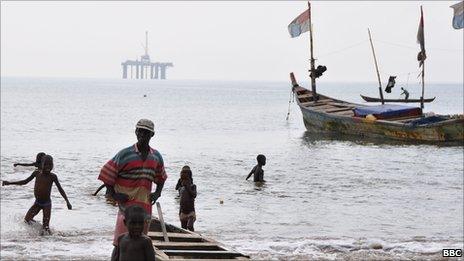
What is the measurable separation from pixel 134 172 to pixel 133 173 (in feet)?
0.04

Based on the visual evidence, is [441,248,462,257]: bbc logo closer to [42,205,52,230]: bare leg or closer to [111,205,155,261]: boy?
[42,205,52,230]: bare leg

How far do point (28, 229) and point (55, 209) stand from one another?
121 inches

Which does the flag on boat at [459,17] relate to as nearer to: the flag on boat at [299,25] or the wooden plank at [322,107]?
the flag on boat at [299,25]

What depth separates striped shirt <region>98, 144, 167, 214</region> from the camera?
250 inches

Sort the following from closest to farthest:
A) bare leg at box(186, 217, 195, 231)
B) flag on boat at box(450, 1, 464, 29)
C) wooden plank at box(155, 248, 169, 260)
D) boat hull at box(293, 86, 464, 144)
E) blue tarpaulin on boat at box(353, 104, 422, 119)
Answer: wooden plank at box(155, 248, 169, 260), bare leg at box(186, 217, 195, 231), flag on boat at box(450, 1, 464, 29), boat hull at box(293, 86, 464, 144), blue tarpaulin on boat at box(353, 104, 422, 119)

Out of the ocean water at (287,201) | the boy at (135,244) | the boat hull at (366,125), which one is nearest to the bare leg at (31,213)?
the ocean water at (287,201)

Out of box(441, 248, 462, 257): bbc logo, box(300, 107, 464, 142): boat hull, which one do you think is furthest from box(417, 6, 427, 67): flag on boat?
box(441, 248, 462, 257): bbc logo

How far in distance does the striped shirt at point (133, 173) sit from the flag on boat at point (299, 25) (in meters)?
34.7

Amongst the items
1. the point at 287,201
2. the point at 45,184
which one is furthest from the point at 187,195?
the point at 287,201

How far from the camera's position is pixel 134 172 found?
6.43 metres

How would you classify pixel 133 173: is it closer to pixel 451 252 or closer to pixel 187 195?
pixel 187 195

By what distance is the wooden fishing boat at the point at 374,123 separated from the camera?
36.6 m

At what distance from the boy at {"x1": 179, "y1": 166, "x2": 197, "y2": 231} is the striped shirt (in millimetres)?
3510

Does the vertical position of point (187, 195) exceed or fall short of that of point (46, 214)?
it exceeds it
